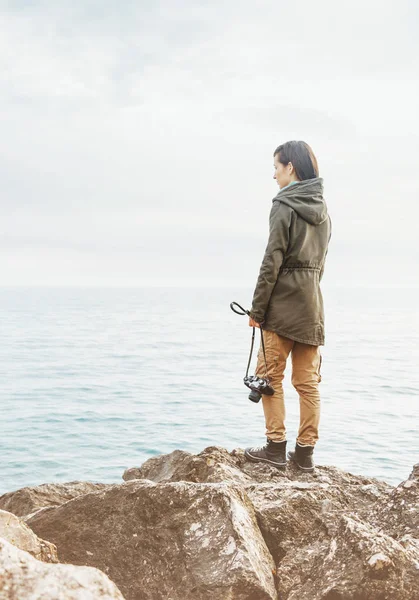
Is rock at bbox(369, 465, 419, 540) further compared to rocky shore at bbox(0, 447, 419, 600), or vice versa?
rock at bbox(369, 465, 419, 540)

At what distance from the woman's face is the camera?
169cm

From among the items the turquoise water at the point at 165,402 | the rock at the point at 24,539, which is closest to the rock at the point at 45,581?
the rock at the point at 24,539

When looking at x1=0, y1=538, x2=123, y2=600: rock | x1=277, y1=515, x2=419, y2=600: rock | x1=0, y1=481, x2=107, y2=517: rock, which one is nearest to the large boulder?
x1=277, y1=515, x2=419, y2=600: rock

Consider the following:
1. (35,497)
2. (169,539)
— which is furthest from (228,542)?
(35,497)

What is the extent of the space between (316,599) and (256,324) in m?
2.95

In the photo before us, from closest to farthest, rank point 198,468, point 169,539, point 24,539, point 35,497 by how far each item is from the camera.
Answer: point 24,539, point 169,539, point 198,468, point 35,497

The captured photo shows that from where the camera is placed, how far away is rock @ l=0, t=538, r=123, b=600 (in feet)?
6.38

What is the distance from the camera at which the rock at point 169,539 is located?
3053 millimetres

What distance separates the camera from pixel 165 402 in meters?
31.5

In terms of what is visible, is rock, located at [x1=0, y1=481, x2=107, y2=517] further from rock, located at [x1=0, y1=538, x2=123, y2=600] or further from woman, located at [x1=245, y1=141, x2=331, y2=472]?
rock, located at [x1=0, y1=538, x2=123, y2=600]

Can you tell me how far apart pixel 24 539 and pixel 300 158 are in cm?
391

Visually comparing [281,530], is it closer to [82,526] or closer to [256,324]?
[82,526]

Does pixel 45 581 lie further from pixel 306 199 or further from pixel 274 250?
pixel 306 199

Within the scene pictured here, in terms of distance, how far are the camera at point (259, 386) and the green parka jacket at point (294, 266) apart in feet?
1.44
